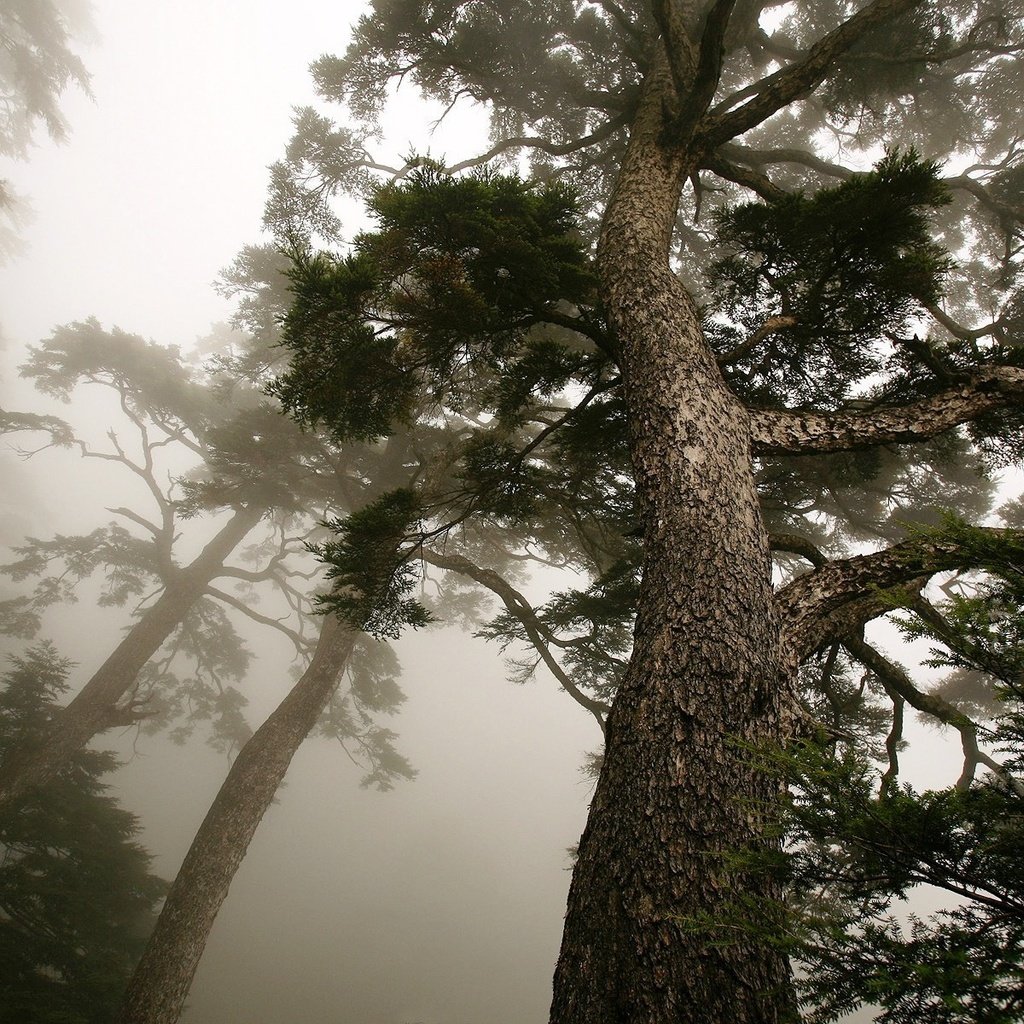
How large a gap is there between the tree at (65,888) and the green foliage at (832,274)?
9643mm

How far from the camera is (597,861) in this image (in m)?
1.69

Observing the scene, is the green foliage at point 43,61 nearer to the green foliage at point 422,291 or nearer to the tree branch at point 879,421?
the green foliage at point 422,291

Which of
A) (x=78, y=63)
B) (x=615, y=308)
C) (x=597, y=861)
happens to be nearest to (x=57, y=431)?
(x=78, y=63)

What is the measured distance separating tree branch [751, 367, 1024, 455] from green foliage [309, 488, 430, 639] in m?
2.32

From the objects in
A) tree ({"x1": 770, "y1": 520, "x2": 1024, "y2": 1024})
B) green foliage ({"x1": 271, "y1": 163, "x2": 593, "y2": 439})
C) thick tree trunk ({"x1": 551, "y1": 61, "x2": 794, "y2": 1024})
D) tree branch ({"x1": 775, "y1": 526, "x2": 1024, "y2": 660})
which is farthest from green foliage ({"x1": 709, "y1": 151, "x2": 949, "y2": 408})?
tree ({"x1": 770, "y1": 520, "x2": 1024, "y2": 1024})

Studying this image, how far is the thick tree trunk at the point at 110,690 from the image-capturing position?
27.2 ft

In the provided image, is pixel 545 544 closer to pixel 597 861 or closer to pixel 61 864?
pixel 597 861

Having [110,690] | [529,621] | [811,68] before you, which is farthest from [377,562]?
[110,690]

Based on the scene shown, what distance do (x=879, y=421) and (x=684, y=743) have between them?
2.23m

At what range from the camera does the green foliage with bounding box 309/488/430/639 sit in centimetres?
344

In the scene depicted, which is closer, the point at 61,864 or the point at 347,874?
the point at 61,864

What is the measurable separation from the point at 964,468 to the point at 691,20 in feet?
26.3

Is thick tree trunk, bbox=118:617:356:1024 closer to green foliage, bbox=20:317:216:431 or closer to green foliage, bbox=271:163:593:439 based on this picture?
green foliage, bbox=271:163:593:439

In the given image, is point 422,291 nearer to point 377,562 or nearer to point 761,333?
point 377,562
